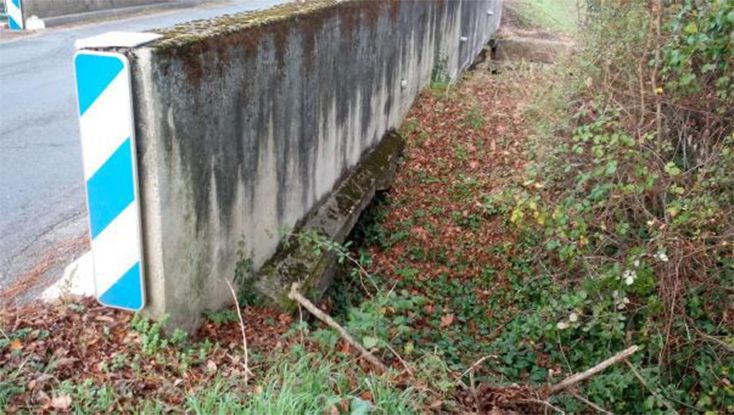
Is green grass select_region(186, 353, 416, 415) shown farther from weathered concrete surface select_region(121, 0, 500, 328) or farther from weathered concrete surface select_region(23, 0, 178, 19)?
weathered concrete surface select_region(23, 0, 178, 19)

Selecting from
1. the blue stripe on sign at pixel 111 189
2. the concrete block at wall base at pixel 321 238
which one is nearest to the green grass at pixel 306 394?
the blue stripe on sign at pixel 111 189

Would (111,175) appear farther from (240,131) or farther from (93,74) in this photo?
(240,131)

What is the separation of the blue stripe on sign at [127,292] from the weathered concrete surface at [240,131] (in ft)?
0.19

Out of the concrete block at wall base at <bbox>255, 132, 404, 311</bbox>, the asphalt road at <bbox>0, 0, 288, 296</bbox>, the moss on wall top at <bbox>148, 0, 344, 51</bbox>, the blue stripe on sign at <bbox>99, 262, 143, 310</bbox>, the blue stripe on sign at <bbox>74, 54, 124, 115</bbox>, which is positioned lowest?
the concrete block at wall base at <bbox>255, 132, 404, 311</bbox>

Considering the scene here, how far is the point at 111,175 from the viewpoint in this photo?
8.60ft

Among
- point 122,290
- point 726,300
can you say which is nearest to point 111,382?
point 122,290

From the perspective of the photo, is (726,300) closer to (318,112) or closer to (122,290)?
(318,112)

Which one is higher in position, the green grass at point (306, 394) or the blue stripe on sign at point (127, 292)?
the blue stripe on sign at point (127, 292)

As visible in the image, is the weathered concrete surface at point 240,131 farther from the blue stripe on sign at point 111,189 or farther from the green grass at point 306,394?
the green grass at point 306,394

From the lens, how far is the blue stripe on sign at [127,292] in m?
2.75

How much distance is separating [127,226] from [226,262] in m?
0.83

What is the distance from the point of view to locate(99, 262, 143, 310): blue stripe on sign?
9.02ft

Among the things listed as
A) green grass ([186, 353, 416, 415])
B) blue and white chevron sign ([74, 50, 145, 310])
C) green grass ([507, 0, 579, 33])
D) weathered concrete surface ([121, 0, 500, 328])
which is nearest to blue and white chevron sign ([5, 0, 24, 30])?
weathered concrete surface ([121, 0, 500, 328])

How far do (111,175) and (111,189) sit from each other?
6cm
